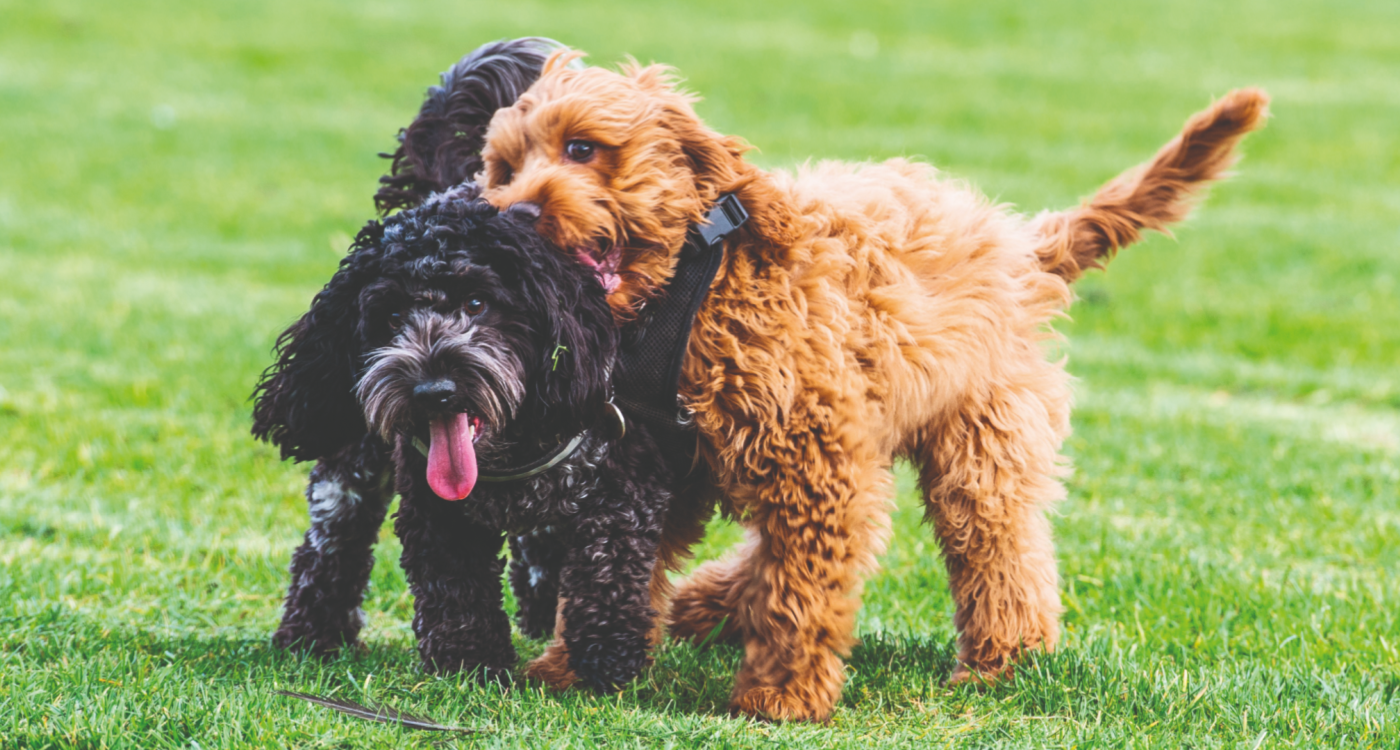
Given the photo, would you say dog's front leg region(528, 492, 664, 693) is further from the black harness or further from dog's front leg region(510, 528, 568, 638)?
dog's front leg region(510, 528, 568, 638)

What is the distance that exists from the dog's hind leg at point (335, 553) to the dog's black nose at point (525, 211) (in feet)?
3.50

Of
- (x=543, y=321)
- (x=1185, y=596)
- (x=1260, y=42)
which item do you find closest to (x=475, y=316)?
(x=543, y=321)

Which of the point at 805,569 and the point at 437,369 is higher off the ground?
the point at 437,369

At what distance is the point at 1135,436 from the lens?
8008 millimetres

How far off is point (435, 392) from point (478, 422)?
179 millimetres

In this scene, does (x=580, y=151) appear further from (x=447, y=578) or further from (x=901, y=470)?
(x=901, y=470)

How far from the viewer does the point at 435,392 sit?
3371mm

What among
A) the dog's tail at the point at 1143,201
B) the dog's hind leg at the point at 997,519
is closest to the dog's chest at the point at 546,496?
the dog's hind leg at the point at 997,519

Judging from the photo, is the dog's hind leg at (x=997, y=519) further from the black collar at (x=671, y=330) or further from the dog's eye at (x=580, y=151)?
the dog's eye at (x=580, y=151)

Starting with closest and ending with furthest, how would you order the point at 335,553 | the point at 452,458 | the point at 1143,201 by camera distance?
1. the point at 452,458
2. the point at 335,553
3. the point at 1143,201

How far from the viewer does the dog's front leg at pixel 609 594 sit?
3.81 metres

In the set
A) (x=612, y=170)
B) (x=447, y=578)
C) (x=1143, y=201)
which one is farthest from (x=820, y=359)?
(x=1143, y=201)

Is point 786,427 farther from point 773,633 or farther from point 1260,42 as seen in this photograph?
point 1260,42

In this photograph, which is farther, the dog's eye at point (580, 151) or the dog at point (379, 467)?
the dog at point (379, 467)
